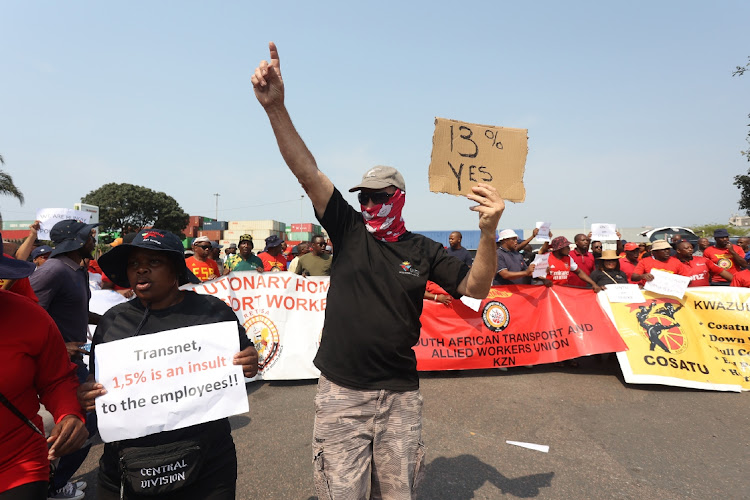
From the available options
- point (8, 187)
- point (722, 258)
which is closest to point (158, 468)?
point (722, 258)

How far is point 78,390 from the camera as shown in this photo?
5.89 ft

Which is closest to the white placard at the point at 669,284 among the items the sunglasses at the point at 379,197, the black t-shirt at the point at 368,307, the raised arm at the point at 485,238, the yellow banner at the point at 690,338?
the yellow banner at the point at 690,338

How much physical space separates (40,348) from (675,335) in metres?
6.92

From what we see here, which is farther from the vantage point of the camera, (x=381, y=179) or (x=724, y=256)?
(x=724, y=256)

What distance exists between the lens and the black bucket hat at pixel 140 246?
1.91 meters

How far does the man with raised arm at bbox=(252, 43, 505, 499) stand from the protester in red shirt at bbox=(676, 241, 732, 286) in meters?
7.28

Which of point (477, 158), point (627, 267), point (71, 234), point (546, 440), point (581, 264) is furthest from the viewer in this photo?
point (627, 267)

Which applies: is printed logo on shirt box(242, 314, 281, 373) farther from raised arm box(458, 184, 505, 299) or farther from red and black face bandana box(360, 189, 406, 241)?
raised arm box(458, 184, 505, 299)

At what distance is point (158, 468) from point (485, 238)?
5.68 ft

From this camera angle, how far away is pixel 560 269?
6.85 metres

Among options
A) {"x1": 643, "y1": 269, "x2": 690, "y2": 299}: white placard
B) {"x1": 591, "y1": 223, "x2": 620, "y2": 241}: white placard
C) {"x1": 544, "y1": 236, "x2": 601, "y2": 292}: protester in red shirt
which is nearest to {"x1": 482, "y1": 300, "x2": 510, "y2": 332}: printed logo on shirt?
{"x1": 544, "y1": 236, "x2": 601, "y2": 292}: protester in red shirt

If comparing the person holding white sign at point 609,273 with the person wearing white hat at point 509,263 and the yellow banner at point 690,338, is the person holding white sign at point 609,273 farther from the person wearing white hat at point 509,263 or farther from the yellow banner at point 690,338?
the person wearing white hat at point 509,263

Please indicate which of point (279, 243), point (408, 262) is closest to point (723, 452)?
point (408, 262)

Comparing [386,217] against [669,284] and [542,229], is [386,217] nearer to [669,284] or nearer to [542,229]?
[669,284]
